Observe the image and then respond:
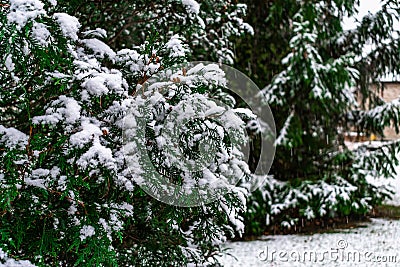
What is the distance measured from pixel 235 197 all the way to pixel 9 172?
3.94 ft

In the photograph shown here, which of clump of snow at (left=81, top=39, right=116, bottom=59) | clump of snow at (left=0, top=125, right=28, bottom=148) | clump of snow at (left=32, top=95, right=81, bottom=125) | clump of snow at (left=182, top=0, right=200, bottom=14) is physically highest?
clump of snow at (left=182, top=0, right=200, bottom=14)

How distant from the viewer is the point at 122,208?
8.51ft

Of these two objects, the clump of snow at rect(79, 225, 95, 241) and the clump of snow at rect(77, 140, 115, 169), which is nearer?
the clump of snow at rect(77, 140, 115, 169)

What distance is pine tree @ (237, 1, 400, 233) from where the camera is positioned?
6688 millimetres

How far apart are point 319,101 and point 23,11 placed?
5624mm

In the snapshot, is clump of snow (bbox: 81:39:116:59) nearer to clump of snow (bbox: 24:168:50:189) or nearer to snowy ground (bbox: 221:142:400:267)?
clump of snow (bbox: 24:168:50:189)

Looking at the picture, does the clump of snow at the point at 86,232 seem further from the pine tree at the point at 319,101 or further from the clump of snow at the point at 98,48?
the pine tree at the point at 319,101

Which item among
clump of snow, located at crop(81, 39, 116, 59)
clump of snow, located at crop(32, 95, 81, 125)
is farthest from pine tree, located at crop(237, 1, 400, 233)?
clump of snow, located at crop(32, 95, 81, 125)

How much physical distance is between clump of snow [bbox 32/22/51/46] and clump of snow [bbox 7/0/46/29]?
0.28ft

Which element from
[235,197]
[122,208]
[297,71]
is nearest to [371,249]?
[297,71]

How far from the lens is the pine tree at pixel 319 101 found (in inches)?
263

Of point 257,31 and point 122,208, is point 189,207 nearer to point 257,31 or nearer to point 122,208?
point 122,208

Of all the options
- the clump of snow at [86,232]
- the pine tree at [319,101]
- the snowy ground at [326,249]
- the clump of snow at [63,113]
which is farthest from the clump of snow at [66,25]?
the pine tree at [319,101]

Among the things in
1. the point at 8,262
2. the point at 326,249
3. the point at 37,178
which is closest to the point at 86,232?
the point at 37,178
